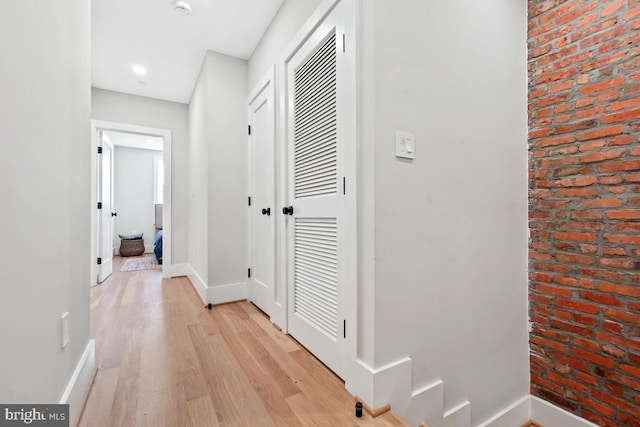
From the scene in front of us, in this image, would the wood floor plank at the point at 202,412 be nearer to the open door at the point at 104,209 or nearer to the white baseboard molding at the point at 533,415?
the white baseboard molding at the point at 533,415

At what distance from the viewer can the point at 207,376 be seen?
1.54 metres

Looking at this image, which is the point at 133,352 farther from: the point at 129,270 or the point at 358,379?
the point at 129,270

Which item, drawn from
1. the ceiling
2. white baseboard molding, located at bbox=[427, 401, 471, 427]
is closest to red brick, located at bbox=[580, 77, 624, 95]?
white baseboard molding, located at bbox=[427, 401, 471, 427]

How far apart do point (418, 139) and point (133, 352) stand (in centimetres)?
215

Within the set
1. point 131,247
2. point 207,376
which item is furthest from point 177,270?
point 207,376

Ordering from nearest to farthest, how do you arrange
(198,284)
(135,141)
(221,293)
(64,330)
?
(64,330), (221,293), (198,284), (135,141)

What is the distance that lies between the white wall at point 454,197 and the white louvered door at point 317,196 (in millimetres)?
273

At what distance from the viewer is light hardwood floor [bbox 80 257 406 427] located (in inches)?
48.3

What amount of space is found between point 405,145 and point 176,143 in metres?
3.85

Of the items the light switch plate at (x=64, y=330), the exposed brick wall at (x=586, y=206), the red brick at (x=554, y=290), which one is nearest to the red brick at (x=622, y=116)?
the exposed brick wall at (x=586, y=206)

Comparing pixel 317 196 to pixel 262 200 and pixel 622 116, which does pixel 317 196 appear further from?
pixel 622 116

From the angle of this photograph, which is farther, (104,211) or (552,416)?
(104,211)

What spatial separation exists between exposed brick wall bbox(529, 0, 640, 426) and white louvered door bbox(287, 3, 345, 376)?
4.34ft

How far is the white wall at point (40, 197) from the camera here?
0.71m
